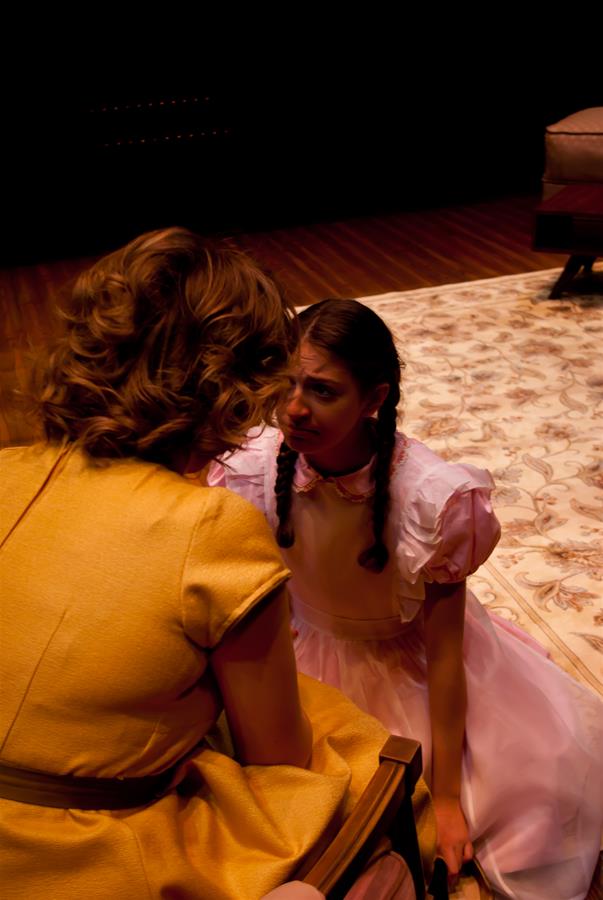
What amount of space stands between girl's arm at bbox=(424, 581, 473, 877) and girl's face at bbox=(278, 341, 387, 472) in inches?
11.6

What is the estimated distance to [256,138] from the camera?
19.7 ft

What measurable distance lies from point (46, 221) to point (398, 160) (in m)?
2.36

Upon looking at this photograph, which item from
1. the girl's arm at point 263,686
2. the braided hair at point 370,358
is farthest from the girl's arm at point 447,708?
the girl's arm at point 263,686

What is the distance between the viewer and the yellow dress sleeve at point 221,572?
909 millimetres

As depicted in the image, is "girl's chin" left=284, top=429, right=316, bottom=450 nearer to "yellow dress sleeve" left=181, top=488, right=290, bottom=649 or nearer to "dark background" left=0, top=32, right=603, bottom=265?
"yellow dress sleeve" left=181, top=488, right=290, bottom=649

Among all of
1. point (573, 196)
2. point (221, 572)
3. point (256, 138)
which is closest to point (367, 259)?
point (573, 196)

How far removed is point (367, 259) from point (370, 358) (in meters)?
3.66

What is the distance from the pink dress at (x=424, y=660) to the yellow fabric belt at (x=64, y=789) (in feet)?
2.11

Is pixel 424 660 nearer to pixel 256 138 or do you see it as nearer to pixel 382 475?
pixel 382 475

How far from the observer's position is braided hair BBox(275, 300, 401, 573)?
150 cm

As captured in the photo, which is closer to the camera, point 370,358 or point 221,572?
point 221,572

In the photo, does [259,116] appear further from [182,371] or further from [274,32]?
[182,371]

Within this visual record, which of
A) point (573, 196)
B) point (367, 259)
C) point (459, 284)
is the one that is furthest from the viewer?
point (367, 259)

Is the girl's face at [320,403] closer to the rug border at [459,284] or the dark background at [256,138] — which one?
the rug border at [459,284]
